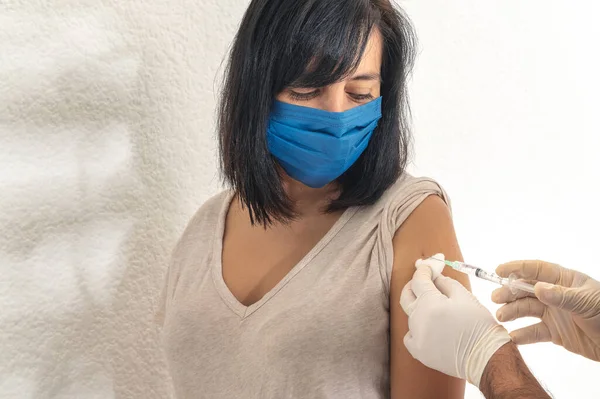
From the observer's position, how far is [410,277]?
1.23 m

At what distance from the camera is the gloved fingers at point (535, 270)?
3.67ft

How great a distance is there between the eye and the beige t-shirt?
0.23m

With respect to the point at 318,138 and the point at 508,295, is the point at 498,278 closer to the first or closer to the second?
the point at 508,295

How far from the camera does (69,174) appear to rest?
1607 mm

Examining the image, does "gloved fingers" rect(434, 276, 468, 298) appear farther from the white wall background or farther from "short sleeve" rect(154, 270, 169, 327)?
the white wall background

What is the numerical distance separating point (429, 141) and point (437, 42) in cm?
27

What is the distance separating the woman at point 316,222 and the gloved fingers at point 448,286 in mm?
69

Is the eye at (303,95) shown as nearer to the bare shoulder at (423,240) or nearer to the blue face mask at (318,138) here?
the blue face mask at (318,138)

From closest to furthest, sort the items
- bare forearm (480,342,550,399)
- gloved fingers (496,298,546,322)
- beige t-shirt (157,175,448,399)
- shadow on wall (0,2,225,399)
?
bare forearm (480,342,550,399) → gloved fingers (496,298,546,322) → beige t-shirt (157,175,448,399) → shadow on wall (0,2,225,399)

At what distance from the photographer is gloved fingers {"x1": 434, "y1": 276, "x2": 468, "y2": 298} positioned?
114 centimetres

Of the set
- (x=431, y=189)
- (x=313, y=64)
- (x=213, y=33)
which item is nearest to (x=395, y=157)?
(x=431, y=189)

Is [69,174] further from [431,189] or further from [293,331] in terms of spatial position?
[431,189]

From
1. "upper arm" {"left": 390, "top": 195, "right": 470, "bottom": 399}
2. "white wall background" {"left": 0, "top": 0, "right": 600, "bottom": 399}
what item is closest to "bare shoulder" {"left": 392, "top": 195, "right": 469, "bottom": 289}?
"upper arm" {"left": 390, "top": 195, "right": 470, "bottom": 399}

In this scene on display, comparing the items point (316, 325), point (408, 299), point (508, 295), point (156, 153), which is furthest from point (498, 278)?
point (156, 153)
